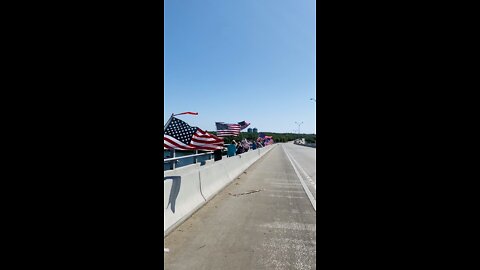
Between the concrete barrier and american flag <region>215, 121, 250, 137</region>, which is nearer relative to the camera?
the concrete barrier

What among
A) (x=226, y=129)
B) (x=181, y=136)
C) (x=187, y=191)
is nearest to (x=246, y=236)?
(x=187, y=191)

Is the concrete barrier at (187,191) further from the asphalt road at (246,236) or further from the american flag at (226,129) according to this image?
the american flag at (226,129)

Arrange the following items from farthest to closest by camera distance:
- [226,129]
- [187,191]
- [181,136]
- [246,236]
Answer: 1. [226,129]
2. [181,136]
3. [187,191]
4. [246,236]

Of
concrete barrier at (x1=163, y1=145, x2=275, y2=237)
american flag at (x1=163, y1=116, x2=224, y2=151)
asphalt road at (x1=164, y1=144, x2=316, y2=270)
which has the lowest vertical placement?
asphalt road at (x1=164, y1=144, x2=316, y2=270)

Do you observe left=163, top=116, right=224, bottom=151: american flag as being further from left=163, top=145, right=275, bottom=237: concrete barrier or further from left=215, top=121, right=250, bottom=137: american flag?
left=215, top=121, right=250, bottom=137: american flag

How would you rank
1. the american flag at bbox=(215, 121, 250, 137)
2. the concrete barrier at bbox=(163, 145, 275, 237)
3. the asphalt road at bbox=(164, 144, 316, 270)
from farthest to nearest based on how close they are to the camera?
the american flag at bbox=(215, 121, 250, 137), the concrete barrier at bbox=(163, 145, 275, 237), the asphalt road at bbox=(164, 144, 316, 270)

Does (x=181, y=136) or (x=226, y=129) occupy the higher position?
(x=226, y=129)

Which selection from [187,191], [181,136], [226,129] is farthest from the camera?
[226,129]

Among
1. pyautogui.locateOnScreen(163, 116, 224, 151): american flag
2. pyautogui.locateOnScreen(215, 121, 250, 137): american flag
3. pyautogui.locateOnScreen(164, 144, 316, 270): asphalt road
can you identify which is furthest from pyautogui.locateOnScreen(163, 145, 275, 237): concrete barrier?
pyautogui.locateOnScreen(215, 121, 250, 137): american flag

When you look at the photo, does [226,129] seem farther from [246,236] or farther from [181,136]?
[246,236]

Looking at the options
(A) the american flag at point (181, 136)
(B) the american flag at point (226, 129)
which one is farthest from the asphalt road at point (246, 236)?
(B) the american flag at point (226, 129)

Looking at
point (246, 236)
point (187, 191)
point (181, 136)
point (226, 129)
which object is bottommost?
point (246, 236)
